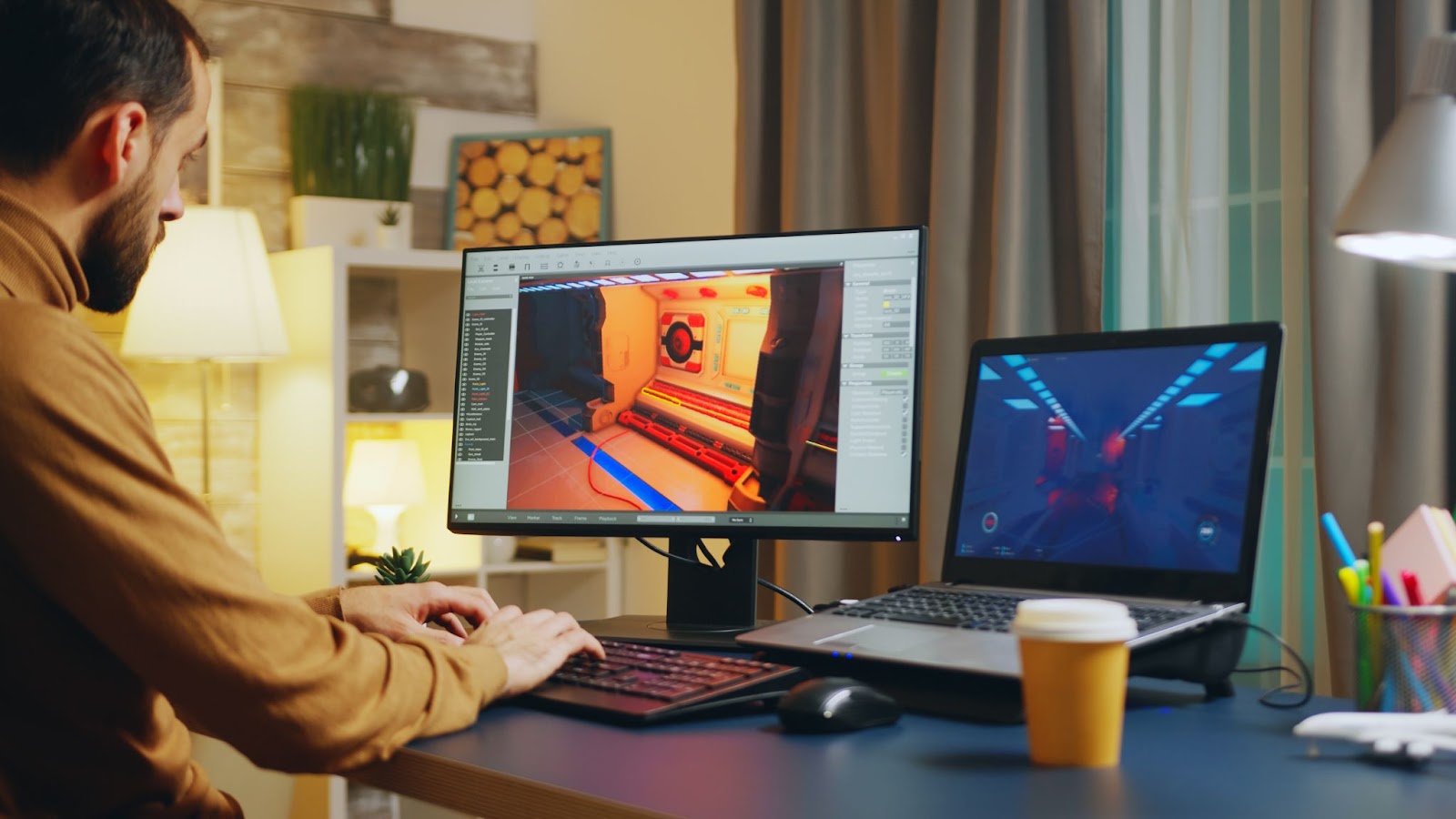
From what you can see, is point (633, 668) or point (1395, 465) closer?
point (633, 668)

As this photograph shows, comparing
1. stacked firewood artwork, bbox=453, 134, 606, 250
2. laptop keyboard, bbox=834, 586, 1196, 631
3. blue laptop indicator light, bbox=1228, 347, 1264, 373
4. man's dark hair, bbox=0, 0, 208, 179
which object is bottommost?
laptop keyboard, bbox=834, 586, 1196, 631

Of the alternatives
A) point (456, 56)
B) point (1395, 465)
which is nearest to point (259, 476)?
point (456, 56)

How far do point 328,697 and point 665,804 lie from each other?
271 millimetres

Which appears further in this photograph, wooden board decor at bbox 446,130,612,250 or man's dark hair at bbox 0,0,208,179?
wooden board decor at bbox 446,130,612,250

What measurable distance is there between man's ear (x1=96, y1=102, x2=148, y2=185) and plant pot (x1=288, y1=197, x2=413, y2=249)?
6.78 ft

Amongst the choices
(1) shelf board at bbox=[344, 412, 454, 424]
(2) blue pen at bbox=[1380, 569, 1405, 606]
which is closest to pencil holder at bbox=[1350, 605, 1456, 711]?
(2) blue pen at bbox=[1380, 569, 1405, 606]

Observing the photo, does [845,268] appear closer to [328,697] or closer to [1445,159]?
[1445,159]

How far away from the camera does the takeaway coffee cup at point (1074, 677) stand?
943 mm

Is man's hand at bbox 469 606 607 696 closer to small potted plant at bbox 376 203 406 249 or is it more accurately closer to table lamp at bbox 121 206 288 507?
table lamp at bbox 121 206 288 507

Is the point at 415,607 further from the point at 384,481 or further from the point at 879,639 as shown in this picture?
the point at 384,481

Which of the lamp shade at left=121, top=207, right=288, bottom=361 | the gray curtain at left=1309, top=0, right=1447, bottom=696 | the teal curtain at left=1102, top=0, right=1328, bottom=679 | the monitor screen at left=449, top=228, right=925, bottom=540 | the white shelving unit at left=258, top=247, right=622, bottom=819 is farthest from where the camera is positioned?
the white shelving unit at left=258, top=247, right=622, bottom=819

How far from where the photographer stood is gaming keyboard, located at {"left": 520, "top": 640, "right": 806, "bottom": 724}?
1.15m

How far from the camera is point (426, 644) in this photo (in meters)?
1.13

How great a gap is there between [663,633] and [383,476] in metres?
1.72
